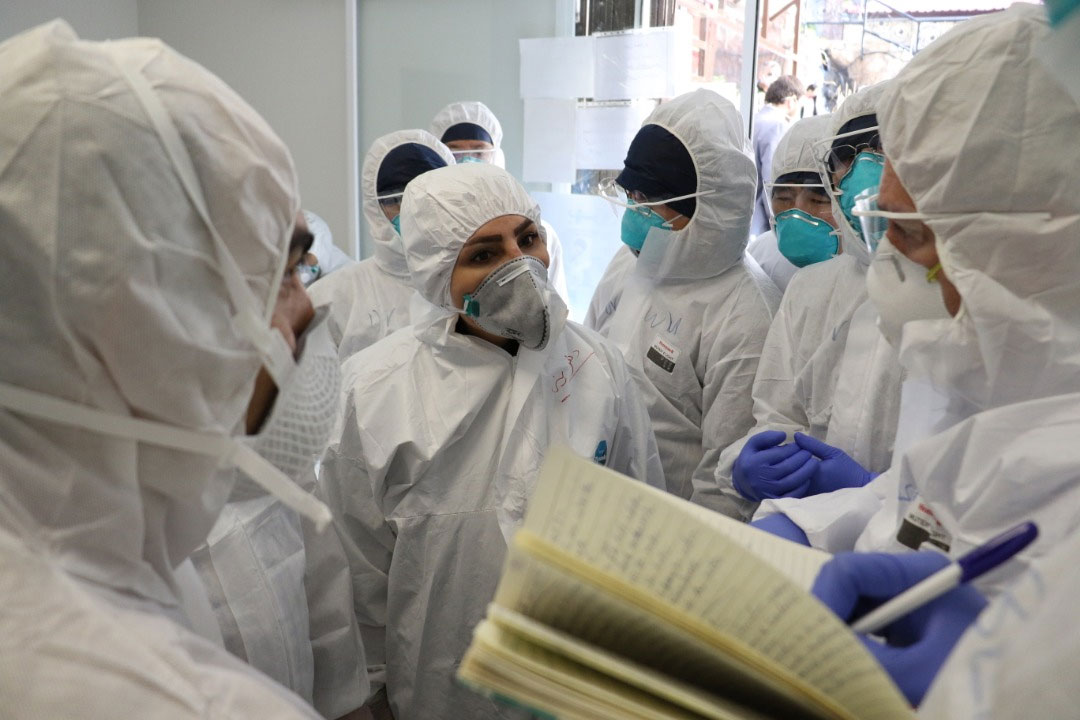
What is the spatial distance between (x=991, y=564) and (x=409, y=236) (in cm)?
161

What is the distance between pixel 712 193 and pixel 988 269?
139 cm

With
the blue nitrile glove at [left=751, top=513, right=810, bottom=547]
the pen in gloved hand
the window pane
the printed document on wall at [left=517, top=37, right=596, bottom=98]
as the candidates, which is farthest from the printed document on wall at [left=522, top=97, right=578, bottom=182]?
Result: the pen in gloved hand

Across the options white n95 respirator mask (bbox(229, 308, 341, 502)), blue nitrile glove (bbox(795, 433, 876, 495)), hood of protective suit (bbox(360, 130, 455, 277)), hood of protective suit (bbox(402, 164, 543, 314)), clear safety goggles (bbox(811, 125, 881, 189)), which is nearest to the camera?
white n95 respirator mask (bbox(229, 308, 341, 502))

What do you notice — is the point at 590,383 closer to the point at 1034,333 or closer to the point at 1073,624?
the point at 1034,333

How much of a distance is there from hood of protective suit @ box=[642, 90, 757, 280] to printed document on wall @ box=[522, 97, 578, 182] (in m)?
1.92

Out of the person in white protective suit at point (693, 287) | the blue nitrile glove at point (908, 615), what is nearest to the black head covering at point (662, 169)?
the person in white protective suit at point (693, 287)

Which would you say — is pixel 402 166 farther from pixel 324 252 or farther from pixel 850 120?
pixel 850 120

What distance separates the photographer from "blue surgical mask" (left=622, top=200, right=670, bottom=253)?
252 centimetres

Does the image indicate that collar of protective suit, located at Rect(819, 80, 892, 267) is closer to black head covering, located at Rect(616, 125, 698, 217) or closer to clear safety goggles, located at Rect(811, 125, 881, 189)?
clear safety goggles, located at Rect(811, 125, 881, 189)

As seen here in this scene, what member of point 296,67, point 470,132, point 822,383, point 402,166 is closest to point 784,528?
point 822,383

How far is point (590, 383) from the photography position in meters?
1.94

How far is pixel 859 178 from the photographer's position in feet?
6.61

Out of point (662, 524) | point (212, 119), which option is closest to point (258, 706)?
point (662, 524)

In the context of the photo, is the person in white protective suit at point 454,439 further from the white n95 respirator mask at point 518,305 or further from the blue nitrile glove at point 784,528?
the blue nitrile glove at point 784,528
